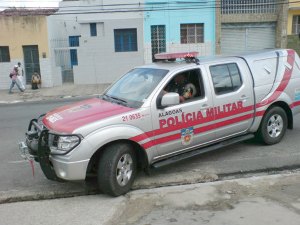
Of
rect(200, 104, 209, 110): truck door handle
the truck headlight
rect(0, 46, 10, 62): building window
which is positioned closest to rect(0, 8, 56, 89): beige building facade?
rect(0, 46, 10, 62): building window

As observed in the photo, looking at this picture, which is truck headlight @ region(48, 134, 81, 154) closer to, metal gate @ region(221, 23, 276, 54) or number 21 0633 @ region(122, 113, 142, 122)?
number 21 0633 @ region(122, 113, 142, 122)

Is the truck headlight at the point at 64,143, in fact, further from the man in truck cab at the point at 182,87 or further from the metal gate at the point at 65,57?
the metal gate at the point at 65,57

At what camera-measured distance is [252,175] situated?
5418 mm

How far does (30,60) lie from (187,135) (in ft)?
64.0

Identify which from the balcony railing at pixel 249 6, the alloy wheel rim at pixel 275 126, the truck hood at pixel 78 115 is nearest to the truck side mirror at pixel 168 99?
the truck hood at pixel 78 115

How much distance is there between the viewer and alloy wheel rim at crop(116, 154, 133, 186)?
4738 millimetres

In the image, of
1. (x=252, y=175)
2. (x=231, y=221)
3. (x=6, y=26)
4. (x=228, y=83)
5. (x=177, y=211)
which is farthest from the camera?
(x=6, y=26)

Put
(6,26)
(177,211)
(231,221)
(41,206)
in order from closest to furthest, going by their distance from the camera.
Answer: (231,221) < (177,211) < (41,206) < (6,26)

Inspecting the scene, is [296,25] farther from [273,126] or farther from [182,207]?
[182,207]

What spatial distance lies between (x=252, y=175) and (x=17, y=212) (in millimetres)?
3345

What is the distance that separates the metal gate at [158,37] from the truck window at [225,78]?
57.5 feet

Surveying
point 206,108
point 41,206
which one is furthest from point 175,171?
point 41,206

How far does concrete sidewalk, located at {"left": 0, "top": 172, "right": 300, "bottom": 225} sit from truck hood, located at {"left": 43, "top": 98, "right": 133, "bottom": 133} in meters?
1.00

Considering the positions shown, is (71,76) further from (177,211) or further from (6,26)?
(177,211)
